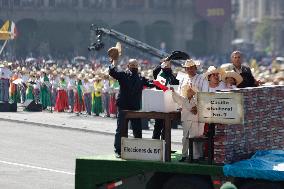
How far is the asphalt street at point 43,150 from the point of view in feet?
79.6

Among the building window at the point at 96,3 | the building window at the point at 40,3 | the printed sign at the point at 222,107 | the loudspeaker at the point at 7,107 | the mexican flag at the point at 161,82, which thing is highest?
the building window at the point at 96,3

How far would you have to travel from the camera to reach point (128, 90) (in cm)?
2008

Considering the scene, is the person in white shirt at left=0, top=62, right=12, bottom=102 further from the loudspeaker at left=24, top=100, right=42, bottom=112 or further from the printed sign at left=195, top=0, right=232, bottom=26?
the printed sign at left=195, top=0, right=232, bottom=26

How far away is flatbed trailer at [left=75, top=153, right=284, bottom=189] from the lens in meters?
18.3

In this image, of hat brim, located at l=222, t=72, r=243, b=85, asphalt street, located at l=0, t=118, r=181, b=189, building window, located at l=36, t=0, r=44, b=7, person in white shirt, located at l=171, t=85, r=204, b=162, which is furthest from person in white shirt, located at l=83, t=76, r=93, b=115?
building window, located at l=36, t=0, r=44, b=7

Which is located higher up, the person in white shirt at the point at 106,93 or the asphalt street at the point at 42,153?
the person in white shirt at the point at 106,93

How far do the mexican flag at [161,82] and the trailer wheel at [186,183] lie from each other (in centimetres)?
158

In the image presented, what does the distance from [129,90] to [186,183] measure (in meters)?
2.18

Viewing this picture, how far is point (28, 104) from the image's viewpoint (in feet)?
149

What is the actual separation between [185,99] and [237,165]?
1534 millimetres

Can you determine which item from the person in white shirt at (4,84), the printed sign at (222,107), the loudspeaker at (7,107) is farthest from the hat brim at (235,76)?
the person in white shirt at (4,84)

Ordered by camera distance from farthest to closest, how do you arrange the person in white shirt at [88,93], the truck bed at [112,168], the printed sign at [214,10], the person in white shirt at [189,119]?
the printed sign at [214,10], the person in white shirt at [88,93], the person in white shirt at [189,119], the truck bed at [112,168]

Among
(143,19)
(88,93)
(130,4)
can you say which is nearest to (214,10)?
(143,19)

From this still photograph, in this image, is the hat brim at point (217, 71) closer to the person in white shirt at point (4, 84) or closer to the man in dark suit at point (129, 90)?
the man in dark suit at point (129, 90)
